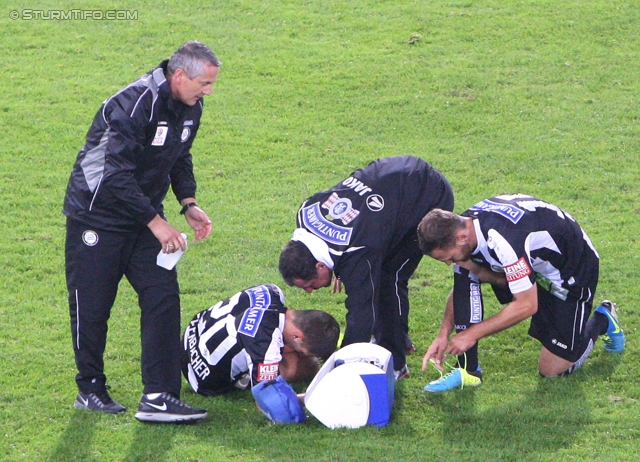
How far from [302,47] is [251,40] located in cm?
86

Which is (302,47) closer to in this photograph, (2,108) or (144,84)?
(2,108)

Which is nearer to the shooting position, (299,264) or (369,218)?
(299,264)

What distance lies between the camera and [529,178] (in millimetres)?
10055

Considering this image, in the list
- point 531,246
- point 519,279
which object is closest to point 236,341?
point 519,279

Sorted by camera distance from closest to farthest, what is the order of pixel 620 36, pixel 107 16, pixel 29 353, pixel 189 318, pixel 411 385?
pixel 411 385 < pixel 29 353 < pixel 189 318 < pixel 620 36 < pixel 107 16

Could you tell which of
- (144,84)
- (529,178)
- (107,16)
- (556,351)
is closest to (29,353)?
(144,84)

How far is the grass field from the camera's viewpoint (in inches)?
214

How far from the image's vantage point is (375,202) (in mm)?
5746

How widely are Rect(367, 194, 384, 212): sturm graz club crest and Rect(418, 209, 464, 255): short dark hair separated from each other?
36 centimetres

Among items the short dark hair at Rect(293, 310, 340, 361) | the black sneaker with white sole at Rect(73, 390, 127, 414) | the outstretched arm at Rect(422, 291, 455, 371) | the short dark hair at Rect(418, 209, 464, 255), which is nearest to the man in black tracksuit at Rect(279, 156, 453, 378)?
the short dark hair at Rect(293, 310, 340, 361)

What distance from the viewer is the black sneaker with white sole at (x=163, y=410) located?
5492 millimetres

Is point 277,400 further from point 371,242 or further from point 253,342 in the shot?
point 371,242

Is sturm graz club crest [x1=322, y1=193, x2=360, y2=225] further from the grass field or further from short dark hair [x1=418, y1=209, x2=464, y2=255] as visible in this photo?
the grass field

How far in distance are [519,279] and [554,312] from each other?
0.82m
